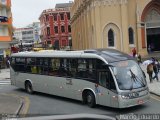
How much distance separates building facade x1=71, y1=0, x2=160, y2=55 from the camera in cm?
4316

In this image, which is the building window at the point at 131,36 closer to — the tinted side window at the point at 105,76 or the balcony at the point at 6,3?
the balcony at the point at 6,3

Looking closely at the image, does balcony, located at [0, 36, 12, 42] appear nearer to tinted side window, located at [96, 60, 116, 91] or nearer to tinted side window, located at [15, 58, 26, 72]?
tinted side window, located at [15, 58, 26, 72]

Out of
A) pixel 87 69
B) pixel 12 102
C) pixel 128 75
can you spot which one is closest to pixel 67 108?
pixel 87 69

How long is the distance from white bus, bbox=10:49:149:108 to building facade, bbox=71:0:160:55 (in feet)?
73.7

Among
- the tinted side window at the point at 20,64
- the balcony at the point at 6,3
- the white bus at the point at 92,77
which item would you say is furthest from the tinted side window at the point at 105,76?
the balcony at the point at 6,3

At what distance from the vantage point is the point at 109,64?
51.6ft

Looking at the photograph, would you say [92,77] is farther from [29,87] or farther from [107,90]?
[29,87]

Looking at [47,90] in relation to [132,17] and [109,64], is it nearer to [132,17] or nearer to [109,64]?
[109,64]

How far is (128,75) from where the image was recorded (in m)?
15.7

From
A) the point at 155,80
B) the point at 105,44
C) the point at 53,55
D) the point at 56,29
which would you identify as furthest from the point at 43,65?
the point at 56,29

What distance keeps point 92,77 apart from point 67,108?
1.83m

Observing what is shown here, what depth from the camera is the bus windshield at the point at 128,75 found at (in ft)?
50.4

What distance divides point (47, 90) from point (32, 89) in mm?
1878

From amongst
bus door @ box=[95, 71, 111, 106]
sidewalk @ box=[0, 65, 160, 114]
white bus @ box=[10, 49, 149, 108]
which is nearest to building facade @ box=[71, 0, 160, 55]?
sidewalk @ box=[0, 65, 160, 114]
